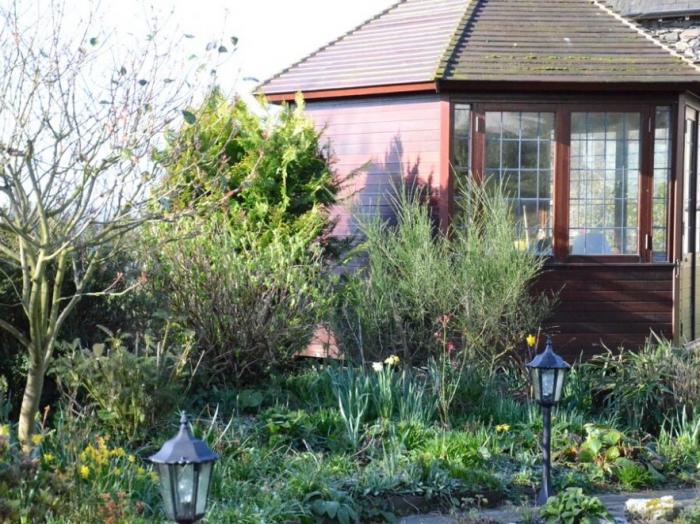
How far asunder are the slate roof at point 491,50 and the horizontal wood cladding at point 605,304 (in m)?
1.98

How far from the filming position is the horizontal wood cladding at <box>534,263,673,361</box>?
34.7ft

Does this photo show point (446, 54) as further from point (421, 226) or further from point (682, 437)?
point (682, 437)

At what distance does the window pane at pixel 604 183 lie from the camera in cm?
1062

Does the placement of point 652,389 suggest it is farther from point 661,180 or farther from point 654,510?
point 661,180

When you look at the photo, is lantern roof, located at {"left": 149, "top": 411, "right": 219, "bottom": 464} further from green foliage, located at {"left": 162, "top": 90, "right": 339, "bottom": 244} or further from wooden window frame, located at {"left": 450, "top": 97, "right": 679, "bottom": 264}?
wooden window frame, located at {"left": 450, "top": 97, "right": 679, "bottom": 264}

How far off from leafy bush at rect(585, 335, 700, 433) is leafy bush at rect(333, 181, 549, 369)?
39.1 inches

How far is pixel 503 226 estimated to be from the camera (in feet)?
30.1

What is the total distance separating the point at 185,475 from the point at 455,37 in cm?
806

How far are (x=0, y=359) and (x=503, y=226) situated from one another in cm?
444

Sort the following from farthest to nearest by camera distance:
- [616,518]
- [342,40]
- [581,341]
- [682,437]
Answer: [342,40]
[581,341]
[682,437]
[616,518]

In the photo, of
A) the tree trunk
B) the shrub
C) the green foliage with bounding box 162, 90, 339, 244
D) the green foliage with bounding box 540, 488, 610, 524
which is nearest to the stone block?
the green foliage with bounding box 540, 488, 610, 524

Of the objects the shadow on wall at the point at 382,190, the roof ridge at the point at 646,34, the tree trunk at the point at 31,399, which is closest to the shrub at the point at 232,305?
the tree trunk at the point at 31,399

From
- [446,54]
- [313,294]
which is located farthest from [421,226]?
[446,54]

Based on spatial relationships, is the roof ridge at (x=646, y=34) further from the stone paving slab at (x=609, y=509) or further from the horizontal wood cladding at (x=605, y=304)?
the stone paving slab at (x=609, y=509)
